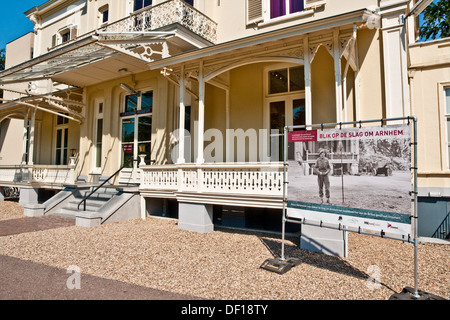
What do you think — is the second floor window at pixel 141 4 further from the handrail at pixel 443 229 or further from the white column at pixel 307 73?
the handrail at pixel 443 229

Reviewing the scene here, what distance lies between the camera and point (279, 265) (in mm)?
4250

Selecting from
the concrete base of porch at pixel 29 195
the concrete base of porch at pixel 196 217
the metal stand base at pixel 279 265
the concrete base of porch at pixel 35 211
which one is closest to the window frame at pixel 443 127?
the metal stand base at pixel 279 265

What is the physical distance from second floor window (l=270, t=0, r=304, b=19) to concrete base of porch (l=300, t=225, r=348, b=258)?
633 centimetres

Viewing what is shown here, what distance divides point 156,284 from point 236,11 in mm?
8571

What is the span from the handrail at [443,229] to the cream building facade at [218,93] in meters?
0.63

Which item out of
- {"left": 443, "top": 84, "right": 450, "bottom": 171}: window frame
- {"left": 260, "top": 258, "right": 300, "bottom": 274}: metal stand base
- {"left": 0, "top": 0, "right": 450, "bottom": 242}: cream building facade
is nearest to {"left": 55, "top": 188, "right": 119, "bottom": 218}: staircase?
{"left": 0, "top": 0, "right": 450, "bottom": 242}: cream building facade

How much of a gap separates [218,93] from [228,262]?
6070mm

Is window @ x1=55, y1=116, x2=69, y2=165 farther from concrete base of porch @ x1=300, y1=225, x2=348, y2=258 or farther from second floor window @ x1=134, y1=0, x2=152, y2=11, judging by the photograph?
concrete base of porch @ x1=300, y1=225, x2=348, y2=258

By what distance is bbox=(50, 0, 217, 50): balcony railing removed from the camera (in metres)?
8.59

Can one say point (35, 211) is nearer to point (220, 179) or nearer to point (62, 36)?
point (220, 179)

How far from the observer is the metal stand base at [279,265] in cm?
415

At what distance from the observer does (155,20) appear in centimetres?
923

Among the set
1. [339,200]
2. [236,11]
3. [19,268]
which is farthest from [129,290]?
[236,11]

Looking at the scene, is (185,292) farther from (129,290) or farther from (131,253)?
(131,253)
